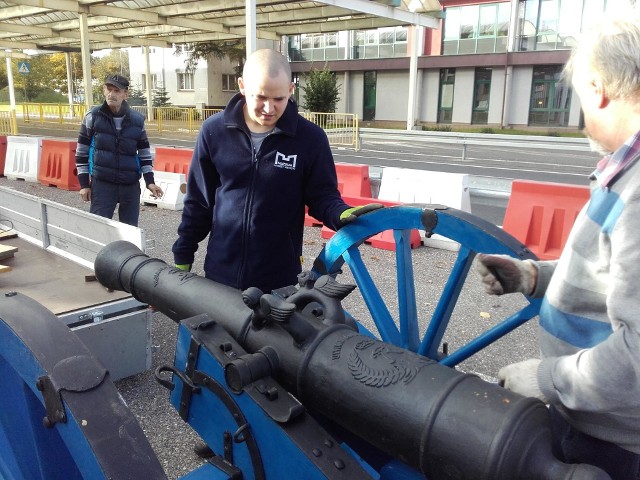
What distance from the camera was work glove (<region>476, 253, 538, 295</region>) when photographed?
1.57m

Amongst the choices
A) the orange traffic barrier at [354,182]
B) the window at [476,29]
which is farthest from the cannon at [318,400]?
the window at [476,29]

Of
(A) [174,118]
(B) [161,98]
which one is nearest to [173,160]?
(A) [174,118]

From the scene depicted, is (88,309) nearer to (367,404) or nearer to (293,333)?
(293,333)

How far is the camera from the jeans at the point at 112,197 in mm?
5164

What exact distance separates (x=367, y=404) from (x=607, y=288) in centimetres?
55

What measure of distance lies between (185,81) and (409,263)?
43.3 m

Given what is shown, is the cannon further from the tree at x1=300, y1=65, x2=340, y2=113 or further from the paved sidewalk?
the tree at x1=300, y1=65, x2=340, y2=113

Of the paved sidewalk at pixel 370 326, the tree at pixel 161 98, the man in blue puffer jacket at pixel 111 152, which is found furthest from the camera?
the tree at pixel 161 98

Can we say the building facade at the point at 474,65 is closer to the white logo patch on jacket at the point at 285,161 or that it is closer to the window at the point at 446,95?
the window at the point at 446,95

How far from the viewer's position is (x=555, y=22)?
1129 inches

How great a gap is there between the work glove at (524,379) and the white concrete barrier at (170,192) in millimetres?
7512

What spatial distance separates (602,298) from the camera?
1.16m

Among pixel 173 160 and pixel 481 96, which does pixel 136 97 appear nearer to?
pixel 481 96

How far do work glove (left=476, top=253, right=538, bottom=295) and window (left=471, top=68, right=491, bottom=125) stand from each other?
30915 millimetres
